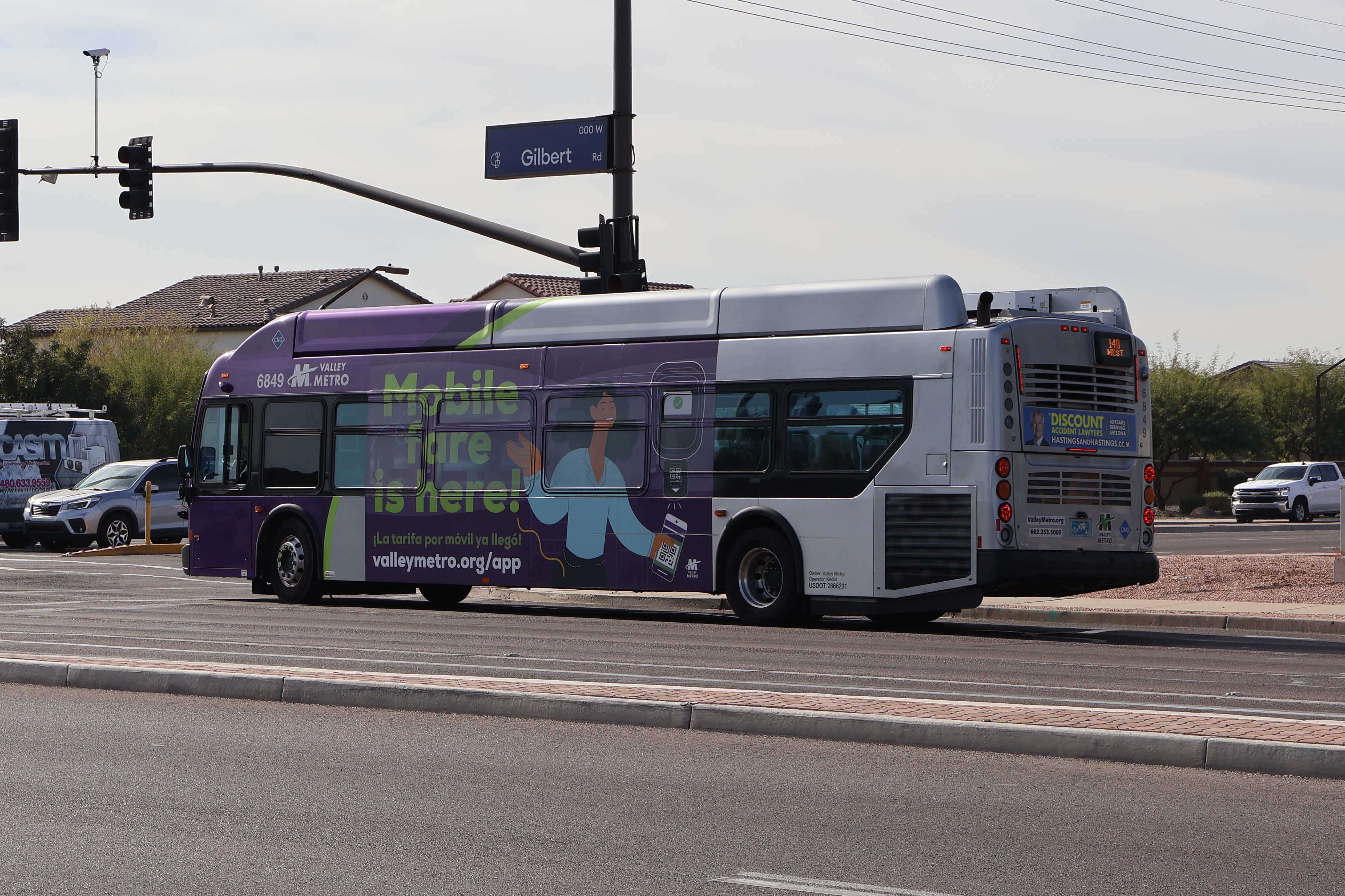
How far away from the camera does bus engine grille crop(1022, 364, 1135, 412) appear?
52.7ft

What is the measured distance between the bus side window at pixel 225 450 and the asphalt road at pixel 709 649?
1.51 meters

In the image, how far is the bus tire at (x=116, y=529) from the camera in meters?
32.7

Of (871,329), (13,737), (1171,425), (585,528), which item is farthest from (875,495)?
(1171,425)

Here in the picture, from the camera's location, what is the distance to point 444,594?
834 inches

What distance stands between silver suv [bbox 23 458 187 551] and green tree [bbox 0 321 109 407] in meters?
20.5

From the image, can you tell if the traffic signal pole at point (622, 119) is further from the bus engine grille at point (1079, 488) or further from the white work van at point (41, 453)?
the white work van at point (41, 453)

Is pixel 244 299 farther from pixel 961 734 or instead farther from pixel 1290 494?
pixel 961 734

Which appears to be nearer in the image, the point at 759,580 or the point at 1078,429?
the point at 1078,429

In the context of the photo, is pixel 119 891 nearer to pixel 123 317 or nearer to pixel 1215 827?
pixel 1215 827

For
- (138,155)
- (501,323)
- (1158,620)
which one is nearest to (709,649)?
(501,323)

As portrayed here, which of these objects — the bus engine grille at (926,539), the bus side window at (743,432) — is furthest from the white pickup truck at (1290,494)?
the bus engine grille at (926,539)

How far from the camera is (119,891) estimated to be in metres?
5.92

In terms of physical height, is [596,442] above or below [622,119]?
below

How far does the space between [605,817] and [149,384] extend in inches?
2210
